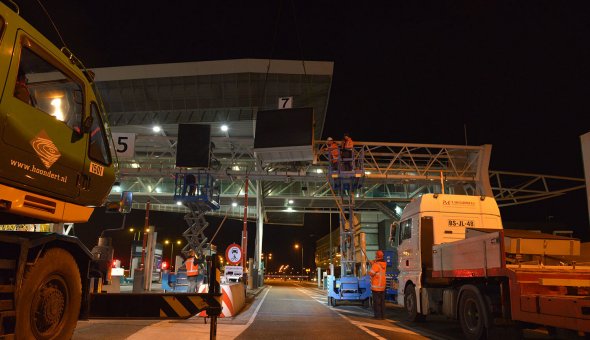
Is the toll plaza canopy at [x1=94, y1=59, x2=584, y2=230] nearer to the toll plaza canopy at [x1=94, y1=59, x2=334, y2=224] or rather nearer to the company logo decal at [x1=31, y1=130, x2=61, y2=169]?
the toll plaza canopy at [x1=94, y1=59, x2=334, y2=224]

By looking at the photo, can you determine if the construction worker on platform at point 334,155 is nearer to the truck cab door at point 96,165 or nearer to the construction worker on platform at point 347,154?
the construction worker on platform at point 347,154

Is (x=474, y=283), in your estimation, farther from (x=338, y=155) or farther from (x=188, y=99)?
(x=188, y=99)

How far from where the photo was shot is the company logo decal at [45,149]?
417cm

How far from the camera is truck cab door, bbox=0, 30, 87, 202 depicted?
3912 mm

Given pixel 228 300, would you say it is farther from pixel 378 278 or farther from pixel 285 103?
pixel 285 103

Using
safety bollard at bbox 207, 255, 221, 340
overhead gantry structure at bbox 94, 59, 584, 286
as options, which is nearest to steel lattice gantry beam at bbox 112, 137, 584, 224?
overhead gantry structure at bbox 94, 59, 584, 286

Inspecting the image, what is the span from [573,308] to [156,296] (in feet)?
17.1

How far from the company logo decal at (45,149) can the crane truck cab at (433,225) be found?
29.5 ft

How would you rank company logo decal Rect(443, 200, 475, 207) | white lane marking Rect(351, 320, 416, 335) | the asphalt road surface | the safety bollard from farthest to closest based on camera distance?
1. company logo decal Rect(443, 200, 475, 207)
2. white lane marking Rect(351, 320, 416, 335)
3. the asphalt road surface
4. the safety bollard

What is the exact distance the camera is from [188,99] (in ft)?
79.1

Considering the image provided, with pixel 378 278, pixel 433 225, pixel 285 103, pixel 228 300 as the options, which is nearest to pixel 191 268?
pixel 228 300

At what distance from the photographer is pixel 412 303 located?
11.8 metres

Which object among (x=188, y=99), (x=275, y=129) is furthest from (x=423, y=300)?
(x=188, y=99)

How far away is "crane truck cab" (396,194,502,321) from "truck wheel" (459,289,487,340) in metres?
2.16
